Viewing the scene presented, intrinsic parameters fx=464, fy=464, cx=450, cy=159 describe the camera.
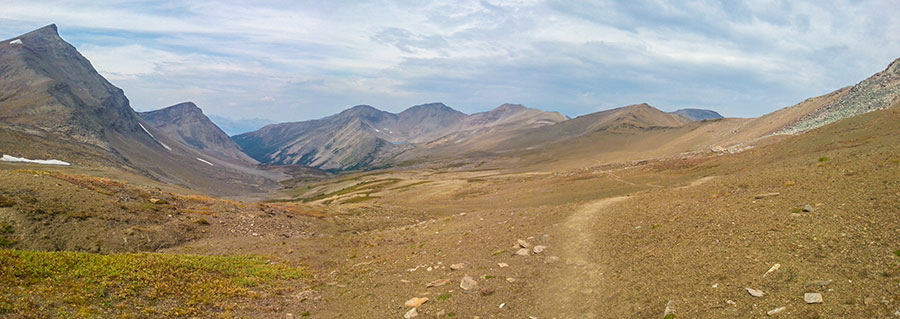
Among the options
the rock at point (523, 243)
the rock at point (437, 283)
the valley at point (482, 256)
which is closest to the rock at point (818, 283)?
the valley at point (482, 256)

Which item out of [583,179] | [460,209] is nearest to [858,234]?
[460,209]

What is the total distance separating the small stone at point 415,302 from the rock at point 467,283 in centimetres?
190

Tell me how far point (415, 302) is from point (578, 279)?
7.06m

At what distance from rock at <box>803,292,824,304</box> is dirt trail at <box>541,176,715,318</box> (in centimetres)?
580

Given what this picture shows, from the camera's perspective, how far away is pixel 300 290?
79.7 feet

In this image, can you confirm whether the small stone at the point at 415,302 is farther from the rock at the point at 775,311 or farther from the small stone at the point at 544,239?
the rock at the point at 775,311

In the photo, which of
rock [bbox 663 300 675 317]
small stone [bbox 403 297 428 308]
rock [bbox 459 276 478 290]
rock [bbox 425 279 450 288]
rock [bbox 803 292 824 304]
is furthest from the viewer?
rock [bbox 425 279 450 288]

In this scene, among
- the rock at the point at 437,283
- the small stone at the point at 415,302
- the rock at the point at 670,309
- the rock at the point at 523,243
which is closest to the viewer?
the rock at the point at 670,309

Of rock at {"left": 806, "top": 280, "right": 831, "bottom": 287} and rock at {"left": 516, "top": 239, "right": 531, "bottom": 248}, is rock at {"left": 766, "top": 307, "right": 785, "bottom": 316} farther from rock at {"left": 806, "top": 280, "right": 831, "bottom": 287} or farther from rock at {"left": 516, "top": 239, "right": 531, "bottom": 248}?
rock at {"left": 516, "top": 239, "right": 531, "bottom": 248}

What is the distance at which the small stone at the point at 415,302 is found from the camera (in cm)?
1922

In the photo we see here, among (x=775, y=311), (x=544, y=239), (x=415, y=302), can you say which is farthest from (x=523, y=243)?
(x=775, y=311)

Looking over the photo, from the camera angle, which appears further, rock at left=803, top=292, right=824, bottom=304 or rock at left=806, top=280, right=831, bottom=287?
rock at left=806, top=280, right=831, bottom=287

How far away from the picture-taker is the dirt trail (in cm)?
1702

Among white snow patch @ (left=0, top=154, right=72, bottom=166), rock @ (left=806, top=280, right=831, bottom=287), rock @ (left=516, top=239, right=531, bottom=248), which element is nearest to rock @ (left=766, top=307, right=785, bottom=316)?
rock @ (left=806, top=280, right=831, bottom=287)
